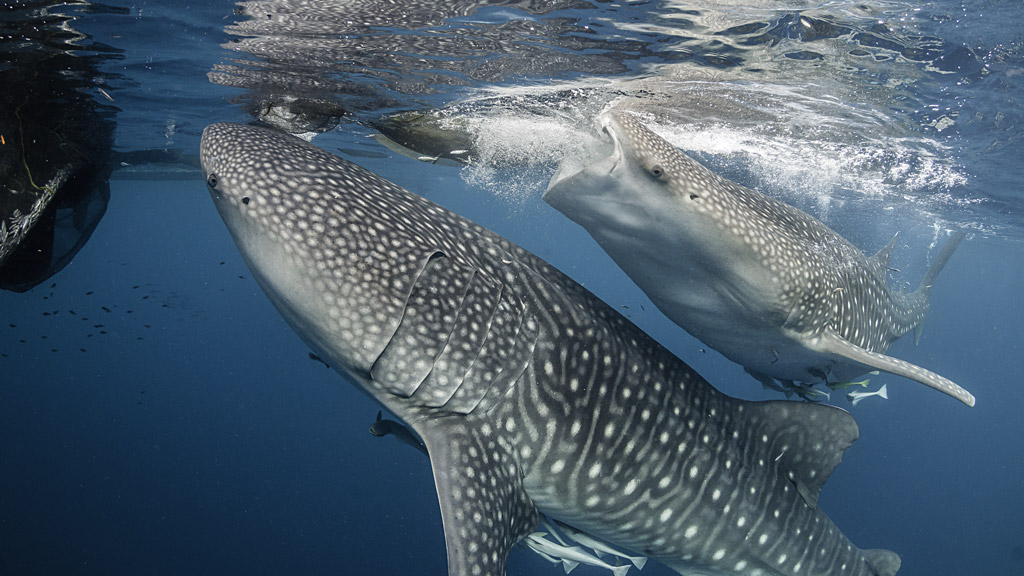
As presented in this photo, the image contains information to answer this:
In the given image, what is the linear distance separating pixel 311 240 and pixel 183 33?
6341 millimetres

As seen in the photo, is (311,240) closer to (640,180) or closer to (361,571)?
(640,180)

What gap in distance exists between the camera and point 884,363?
13.8 feet

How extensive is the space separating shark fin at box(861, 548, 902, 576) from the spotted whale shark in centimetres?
103

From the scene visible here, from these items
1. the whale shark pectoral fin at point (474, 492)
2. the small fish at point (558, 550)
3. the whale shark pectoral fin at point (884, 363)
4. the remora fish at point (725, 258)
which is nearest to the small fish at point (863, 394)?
the remora fish at point (725, 258)

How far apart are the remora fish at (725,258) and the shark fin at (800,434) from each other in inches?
26.7

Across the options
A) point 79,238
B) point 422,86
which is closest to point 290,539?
point 79,238

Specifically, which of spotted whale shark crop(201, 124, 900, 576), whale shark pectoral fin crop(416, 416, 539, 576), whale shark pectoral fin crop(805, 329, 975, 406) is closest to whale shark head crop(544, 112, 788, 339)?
spotted whale shark crop(201, 124, 900, 576)

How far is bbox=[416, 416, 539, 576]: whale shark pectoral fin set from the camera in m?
2.52

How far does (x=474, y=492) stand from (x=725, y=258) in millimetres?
2434

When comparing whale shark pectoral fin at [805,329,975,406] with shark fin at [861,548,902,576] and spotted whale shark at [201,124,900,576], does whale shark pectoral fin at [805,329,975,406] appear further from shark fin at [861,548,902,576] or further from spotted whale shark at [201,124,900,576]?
shark fin at [861,548,902,576]

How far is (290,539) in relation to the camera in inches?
922

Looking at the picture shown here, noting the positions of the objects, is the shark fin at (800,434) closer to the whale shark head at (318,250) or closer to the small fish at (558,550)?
the small fish at (558,550)

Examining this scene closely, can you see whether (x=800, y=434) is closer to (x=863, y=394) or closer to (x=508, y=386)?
(x=863, y=394)

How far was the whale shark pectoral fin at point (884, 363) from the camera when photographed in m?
4.02
